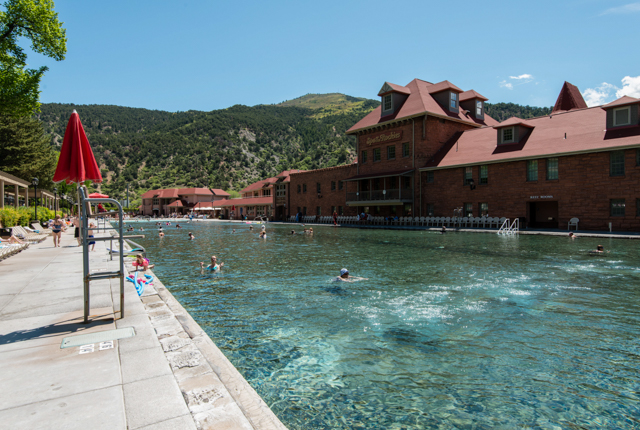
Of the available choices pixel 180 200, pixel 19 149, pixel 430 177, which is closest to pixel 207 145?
pixel 180 200

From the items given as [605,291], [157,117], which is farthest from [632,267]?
[157,117]

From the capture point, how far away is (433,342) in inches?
221

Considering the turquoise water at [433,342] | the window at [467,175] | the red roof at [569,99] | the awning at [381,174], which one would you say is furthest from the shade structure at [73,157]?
the red roof at [569,99]

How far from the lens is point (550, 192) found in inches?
1042

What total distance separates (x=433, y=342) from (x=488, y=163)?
91.1 ft

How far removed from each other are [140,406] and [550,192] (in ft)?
98.7

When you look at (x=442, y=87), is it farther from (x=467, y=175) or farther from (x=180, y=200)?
(x=180, y=200)

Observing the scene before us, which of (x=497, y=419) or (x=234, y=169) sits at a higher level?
(x=234, y=169)

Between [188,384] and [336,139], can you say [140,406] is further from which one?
[336,139]

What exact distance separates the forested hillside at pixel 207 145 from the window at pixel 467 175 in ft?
230

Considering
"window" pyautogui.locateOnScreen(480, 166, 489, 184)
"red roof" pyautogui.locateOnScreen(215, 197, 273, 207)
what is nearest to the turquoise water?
"window" pyautogui.locateOnScreen(480, 166, 489, 184)

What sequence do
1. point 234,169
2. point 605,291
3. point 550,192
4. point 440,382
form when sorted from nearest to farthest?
point 440,382, point 605,291, point 550,192, point 234,169

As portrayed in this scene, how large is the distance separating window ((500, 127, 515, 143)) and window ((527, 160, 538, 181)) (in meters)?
3.41

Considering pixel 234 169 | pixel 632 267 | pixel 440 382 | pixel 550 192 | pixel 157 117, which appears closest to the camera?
pixel 440 382
